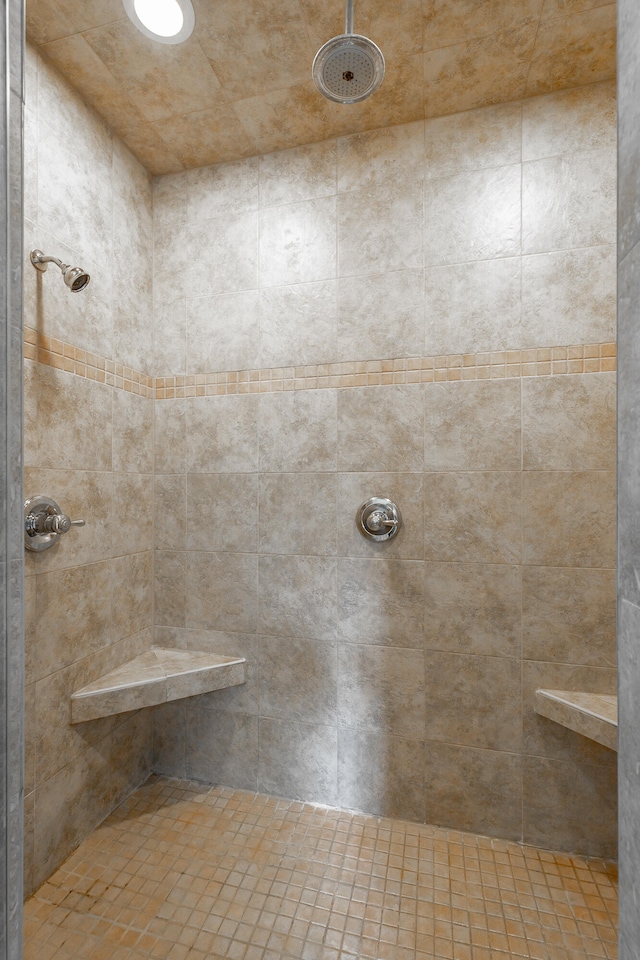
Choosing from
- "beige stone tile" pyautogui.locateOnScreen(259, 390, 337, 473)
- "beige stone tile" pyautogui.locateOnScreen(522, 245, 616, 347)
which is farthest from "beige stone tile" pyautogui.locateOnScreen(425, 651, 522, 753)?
"beige stone tile" pyautogui.locateOnScreen(522, 245, 616, 347)

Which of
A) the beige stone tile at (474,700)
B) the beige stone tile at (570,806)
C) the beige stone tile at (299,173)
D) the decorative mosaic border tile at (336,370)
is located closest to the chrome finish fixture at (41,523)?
the decorative mosaic border tile at (336,370)

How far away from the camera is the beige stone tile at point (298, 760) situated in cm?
180

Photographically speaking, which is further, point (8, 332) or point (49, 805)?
point (49, 805)

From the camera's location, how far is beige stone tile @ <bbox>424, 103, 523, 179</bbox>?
1.64 m

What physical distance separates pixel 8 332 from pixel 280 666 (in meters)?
1.55

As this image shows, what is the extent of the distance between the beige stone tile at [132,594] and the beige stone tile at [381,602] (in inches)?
32.1

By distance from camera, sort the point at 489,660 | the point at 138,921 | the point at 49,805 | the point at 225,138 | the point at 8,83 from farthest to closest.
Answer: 1. the point at 225,138
2. the point at 489,660
3. the point at 49,805
4. the point at 138,921
5. the point at 8,83

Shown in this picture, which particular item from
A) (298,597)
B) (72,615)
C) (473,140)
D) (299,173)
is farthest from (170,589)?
(473,140)

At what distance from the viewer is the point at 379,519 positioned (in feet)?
5.57

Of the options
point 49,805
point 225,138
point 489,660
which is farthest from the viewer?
point 225,138

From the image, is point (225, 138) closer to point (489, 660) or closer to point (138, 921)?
point (489, 660)

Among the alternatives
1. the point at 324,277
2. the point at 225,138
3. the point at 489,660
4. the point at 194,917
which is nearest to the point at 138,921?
the point at 194,917

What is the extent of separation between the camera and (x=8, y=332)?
0.63m

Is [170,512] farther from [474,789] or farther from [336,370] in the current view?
[474,789]
